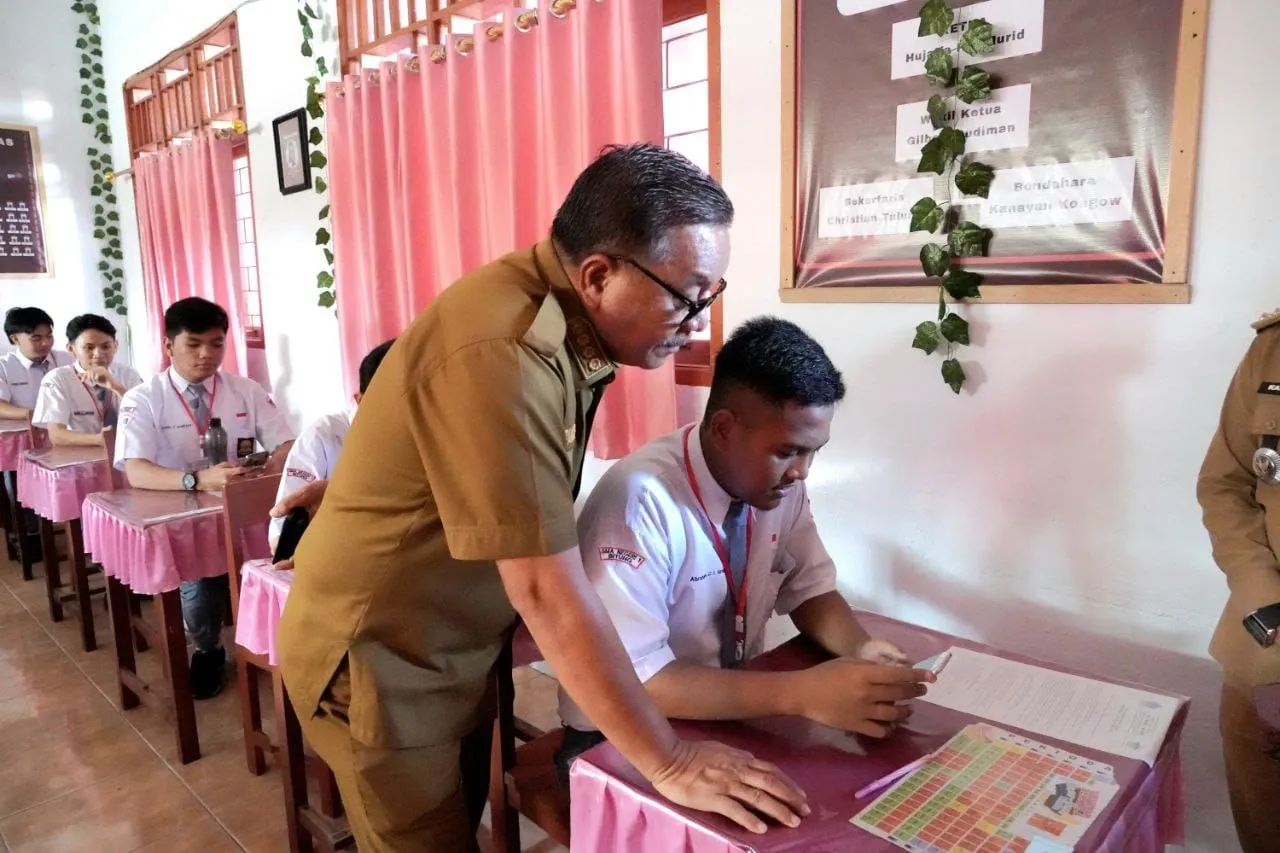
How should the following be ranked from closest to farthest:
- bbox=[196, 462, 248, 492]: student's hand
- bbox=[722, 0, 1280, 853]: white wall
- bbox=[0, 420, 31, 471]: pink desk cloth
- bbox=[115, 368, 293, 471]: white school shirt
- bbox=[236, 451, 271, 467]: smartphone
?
bbox=[722, 0, 1280, 853]: white wall, bbox=[196, 462, 248, 492]: student's hand, bbox=[236, 451, 271, 467]: smartphone, bbox=[115, 368, 293, 471]: white school shirt, bbox=[0, 420, 31, 471]: pink desk cloth

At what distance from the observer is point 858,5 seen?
6.17 feet

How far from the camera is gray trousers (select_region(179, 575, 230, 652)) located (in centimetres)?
295

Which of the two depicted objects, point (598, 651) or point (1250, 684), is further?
point (1250, 684)

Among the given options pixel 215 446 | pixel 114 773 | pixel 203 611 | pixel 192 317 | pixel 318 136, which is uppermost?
pixel 318 136

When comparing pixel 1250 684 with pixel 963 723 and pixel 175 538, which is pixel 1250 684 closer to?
pixel 963 723

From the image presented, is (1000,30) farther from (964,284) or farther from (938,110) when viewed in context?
(964,284)

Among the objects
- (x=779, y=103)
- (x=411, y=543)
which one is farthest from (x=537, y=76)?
(x=411, y=543)

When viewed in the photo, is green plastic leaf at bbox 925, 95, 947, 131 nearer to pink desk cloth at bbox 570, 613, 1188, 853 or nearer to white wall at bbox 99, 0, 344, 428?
pink desk cloth at bbox 570, 613, 1188, 853

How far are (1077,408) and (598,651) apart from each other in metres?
1.25

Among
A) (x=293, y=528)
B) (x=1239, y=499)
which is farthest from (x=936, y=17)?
(x=293, y=528)

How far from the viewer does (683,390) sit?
243 cm

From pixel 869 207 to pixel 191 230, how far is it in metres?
4.26

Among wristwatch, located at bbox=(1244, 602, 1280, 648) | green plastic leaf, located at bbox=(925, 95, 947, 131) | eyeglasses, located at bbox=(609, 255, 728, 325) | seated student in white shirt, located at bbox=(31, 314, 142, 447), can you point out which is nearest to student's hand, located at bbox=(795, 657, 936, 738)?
eyeglasses, located at bbox=(609, 255, 728, 325)

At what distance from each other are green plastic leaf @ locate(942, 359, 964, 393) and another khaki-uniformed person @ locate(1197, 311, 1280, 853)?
491 mm
